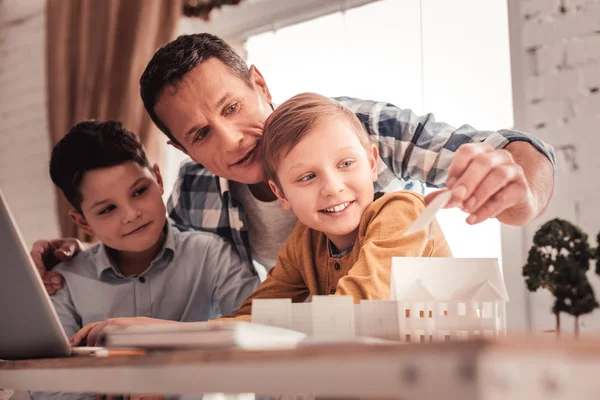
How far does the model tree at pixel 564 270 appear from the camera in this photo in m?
0.88

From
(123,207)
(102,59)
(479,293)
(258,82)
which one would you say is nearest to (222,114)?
(258,82)

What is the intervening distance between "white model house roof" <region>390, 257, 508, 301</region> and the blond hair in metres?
0.43

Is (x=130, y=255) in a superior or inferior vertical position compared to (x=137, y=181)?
inferior

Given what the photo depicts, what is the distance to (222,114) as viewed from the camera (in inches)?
64.4

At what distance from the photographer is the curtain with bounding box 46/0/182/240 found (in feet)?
8.33

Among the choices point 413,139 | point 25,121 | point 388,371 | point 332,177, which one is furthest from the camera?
point 25,121

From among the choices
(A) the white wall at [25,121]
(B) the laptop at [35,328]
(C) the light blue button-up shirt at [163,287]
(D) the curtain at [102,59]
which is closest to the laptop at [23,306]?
(B) the laptop at [35,328]

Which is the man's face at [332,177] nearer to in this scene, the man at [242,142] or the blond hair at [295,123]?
the blond hair at [295,123]

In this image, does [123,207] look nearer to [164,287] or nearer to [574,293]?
[164,287]

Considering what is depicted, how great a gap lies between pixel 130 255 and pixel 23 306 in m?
0.97

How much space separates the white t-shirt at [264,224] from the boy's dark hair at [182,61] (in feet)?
1.05

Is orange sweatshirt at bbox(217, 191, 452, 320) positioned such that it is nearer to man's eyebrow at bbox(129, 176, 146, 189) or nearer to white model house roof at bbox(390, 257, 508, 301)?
white model house roof at bbox(390, 257, 508, 301)

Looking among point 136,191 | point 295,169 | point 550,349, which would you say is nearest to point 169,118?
point 136,191

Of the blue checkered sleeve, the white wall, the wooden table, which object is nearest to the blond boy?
the blue checkered sleeve
